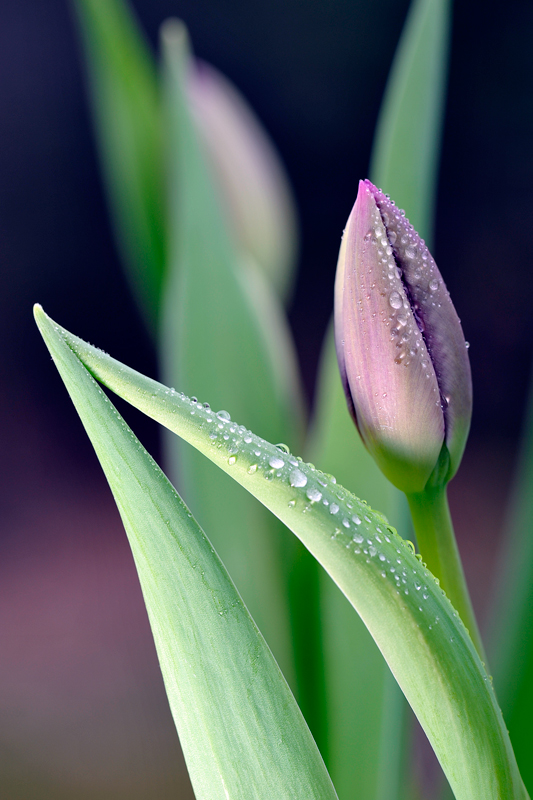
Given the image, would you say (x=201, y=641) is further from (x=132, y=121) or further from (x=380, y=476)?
(x=132, y=121)

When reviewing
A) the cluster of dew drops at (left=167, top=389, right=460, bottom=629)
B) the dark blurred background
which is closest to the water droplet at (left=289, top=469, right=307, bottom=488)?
the cluster of dew drops at (left=167, top=389, right=460, bottom=629)

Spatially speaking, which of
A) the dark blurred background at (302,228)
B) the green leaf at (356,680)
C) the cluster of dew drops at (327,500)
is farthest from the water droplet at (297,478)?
the dark blurred background at (302,228)

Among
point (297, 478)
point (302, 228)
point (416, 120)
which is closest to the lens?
point (297, 478)

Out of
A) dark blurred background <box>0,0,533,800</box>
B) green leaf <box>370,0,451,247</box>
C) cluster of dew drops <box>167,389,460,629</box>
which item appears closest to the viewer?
cluster of dew drops <box>167,389,460,629</box>

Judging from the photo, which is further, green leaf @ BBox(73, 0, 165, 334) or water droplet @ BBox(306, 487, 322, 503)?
green leaf @ BBox(73, 0, 165, 334)

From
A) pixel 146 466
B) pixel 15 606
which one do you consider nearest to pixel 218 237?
pixel 146 466

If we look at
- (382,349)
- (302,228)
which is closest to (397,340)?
(382,349)

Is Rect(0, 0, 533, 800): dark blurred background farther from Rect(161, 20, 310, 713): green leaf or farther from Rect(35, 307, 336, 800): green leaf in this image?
Rect(35, 307, 336, 800): green leaf

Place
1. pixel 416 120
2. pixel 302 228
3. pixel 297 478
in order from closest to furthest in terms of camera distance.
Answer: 1. pixel 297 478
2. pixel 416 120
3. pixel 302 228
